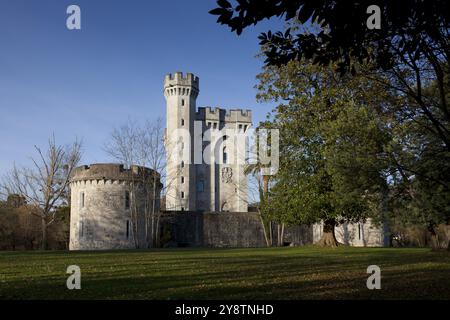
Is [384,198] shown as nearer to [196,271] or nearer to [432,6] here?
[196,271]

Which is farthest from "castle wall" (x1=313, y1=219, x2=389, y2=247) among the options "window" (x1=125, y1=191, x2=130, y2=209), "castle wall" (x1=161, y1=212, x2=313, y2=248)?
"window" (x1=125, y1=191, x2=130, y2=209)

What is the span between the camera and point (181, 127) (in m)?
64.2

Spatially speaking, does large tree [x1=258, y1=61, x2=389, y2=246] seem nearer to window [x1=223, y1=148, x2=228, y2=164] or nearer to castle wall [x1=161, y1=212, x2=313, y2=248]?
castle wall [x1=161, y1=212, x2=313, y2=248]

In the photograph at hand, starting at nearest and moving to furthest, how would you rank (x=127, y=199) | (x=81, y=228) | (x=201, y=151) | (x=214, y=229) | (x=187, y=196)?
(x=127, y=199) < (x=81, y=228) < (x=214, y=229) < (x=187, y=196) < (x=201, y=151)

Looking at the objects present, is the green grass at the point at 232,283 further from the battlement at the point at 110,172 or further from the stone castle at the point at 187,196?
the battlement at the point at 110,172

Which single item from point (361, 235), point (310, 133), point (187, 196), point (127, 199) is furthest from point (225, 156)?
point (310, 133)

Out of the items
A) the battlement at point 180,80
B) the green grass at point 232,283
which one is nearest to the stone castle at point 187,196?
the battlement at point 180,80

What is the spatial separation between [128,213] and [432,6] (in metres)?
33.3

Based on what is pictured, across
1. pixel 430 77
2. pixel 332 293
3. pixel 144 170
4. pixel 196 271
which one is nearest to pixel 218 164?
pixel 144 170

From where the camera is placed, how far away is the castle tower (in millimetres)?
63406

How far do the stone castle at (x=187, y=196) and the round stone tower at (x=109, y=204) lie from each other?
0.08 m

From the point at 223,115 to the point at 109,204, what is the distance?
33.6 metres

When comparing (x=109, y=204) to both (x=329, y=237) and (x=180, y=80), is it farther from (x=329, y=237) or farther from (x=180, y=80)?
(x=180, y=80)

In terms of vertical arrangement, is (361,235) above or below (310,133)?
below
